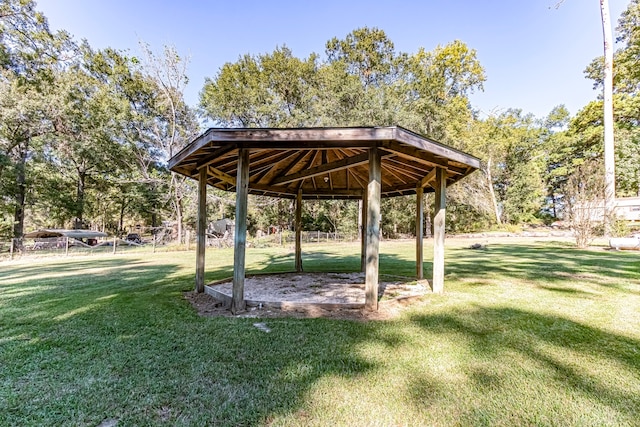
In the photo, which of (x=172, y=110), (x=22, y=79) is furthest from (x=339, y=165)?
(x=22, y=79)

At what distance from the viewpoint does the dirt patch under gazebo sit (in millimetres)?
4137

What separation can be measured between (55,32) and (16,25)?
272 centimetres

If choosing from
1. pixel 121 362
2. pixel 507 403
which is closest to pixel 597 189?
pixel 507 403

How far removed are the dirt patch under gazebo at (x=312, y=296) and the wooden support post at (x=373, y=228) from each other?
0.32 metres

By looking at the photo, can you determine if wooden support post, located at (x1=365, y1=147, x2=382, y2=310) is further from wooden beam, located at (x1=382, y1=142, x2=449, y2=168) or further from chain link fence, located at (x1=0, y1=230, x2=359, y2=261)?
chain link fence, located at (x1=0, y1=230, x2=359, y2=261)

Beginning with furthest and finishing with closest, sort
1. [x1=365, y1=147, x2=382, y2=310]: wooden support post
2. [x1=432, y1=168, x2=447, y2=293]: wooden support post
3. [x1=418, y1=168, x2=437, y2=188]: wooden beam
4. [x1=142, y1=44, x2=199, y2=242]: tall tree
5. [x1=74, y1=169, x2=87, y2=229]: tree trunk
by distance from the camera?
[x1=74, y1=169, x2=87, y2=229]: tree trunk → [x1=142, y1=44, x2=199, y2=242]: tall tree → [x1=418, y1=168, x2=437, y2=188]: wooden beam → [x1=432, y1=168, x2=447, y2=293]: wooden support post → [x1=365, y1=147, x2=382, y2=310]: wooden support post

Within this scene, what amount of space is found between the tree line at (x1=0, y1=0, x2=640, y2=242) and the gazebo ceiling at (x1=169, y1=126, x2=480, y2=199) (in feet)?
46.7

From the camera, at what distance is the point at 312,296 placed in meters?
5.07

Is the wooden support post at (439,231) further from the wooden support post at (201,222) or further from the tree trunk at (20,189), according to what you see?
the tree trunk at (20,189)

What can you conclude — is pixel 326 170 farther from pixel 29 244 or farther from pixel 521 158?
pixel 521 158

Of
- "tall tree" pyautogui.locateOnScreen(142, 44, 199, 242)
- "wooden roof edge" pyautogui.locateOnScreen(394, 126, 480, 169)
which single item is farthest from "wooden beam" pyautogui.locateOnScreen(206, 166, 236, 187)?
"tall tree" pyautogui.locateOnScreen(142, 44, 199, 242)

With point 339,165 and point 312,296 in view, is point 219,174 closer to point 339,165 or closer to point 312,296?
point 339,165

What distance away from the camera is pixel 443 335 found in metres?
3.32

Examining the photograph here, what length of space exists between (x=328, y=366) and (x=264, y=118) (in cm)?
2428
